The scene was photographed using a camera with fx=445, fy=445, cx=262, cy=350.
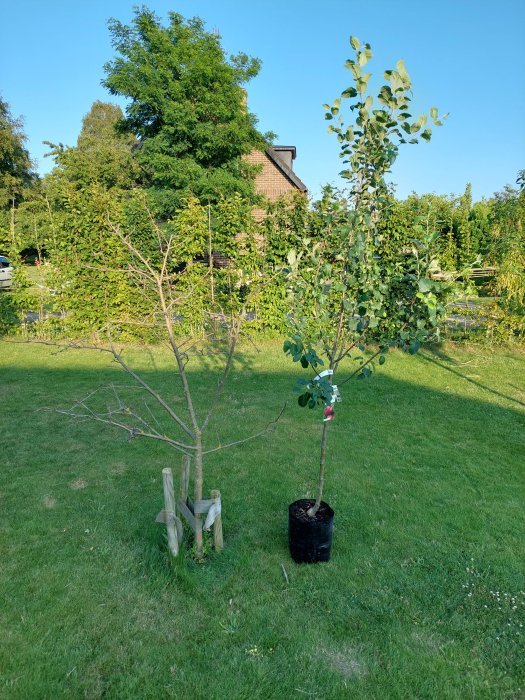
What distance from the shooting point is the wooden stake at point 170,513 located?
3.58 metres

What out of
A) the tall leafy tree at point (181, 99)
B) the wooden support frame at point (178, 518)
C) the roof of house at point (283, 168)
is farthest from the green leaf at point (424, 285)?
the roof of house at point (283, 168)

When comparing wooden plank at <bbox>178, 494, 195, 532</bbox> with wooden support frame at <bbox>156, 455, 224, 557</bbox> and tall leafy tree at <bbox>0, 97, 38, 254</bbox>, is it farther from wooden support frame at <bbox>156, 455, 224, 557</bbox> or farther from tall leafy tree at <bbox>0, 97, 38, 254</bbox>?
tall leafy tree at <bbox>0, 97, 38, 254</bbox>

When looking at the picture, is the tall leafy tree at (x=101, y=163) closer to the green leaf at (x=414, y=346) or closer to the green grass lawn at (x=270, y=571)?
the green grass lawn at (x=270, y=571)

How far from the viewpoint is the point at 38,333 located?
11.5 meters

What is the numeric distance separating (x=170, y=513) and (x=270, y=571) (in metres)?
0.97

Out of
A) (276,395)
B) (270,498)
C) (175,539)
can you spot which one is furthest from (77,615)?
(276,395)

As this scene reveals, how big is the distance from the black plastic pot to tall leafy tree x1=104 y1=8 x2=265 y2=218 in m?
15.8

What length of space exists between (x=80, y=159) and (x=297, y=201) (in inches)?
920

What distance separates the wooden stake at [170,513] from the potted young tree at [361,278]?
3.24 feet

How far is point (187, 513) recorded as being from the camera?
3801 mm

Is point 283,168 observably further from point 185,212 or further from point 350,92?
point 350,92

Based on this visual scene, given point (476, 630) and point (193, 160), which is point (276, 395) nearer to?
point (476, 630)

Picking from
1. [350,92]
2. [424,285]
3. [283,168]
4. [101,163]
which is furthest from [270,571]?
[101,163]

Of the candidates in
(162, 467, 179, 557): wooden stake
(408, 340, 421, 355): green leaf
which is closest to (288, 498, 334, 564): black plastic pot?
(162, 467, 179, 557): wooden stake
